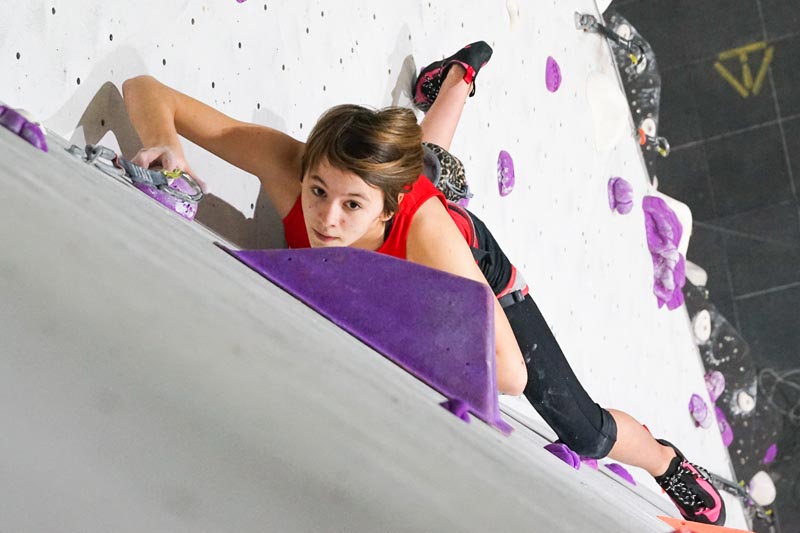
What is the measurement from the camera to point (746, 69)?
3.12 m

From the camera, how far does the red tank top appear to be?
1356 millimetres

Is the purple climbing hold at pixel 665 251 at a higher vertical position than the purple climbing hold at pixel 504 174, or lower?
lower

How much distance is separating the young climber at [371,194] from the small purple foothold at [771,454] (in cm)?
141

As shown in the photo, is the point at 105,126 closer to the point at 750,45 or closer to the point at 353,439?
the point at 353,439

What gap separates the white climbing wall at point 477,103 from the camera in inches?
47.9

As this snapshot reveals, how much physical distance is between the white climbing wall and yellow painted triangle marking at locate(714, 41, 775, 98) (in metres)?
0.53

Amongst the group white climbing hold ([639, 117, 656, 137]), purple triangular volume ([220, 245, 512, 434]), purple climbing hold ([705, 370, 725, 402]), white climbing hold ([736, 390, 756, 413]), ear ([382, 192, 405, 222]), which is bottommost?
white climbing hold ([736, 390, 756, 413])

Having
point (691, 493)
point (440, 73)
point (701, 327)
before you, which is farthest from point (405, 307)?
point (701, 327)

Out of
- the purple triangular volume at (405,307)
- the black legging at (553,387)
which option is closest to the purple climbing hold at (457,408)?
the purple triangular volume at (405,307)

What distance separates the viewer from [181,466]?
0.39 metres

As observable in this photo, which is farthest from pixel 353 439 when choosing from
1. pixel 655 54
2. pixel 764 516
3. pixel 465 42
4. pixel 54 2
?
pixel 655 54

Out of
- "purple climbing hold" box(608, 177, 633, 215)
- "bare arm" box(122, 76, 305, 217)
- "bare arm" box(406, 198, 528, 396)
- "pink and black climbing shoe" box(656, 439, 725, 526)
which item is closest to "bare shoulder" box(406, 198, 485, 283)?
"bare arm" box(406, 198, 528, 396)

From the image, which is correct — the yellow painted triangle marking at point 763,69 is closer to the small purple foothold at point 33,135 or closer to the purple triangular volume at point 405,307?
the purple triangular volume at point 405,307

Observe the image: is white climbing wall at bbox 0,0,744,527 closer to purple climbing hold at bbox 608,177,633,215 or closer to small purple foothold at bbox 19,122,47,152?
purple climbing hold at bbox 608,177,633,215
